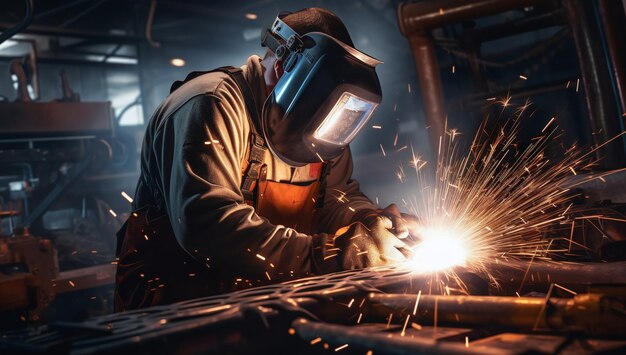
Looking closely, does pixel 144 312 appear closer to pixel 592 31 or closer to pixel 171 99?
pixel 171 99

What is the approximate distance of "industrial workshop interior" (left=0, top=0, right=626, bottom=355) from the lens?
1.23 m

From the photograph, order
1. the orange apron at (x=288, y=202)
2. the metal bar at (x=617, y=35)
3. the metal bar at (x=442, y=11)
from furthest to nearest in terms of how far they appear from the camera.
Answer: the metal bar at (x=442, y=11), the metal bar at (x=617, y=35), the orange apron at (x=288, y=202)

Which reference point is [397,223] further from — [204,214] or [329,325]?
[329,325]

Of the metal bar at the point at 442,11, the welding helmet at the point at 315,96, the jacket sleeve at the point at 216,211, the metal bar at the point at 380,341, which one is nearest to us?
the metal bar at the point at 380,341

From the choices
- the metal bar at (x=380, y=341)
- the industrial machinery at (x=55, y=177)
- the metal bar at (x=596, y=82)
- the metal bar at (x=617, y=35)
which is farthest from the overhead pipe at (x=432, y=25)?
the metal bar at (x=380, y=341)

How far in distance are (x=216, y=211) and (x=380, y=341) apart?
3.53 ft

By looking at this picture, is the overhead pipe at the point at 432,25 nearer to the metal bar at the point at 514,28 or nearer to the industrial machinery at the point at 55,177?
the metal bar at the point at 514,28

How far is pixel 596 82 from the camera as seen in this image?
10.8 feet

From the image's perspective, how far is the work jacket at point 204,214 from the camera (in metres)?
2.05

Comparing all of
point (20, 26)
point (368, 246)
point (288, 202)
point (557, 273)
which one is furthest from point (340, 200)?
point (20, 26)

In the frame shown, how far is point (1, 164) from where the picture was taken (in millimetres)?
4918

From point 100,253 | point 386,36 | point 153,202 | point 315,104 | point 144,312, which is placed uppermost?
point 386,36

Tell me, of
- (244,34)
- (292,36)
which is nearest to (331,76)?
(292,36)

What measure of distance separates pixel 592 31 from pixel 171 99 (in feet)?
7.82
